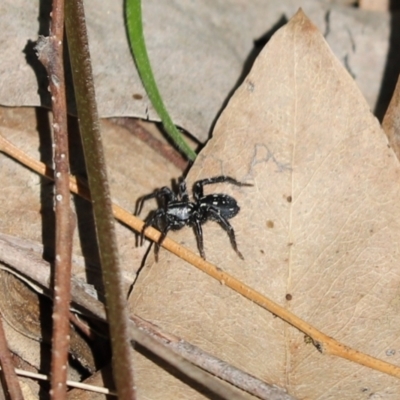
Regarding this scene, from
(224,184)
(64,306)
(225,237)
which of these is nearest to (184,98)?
(224,184)

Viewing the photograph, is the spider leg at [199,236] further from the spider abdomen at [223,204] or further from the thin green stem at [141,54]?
the thin green stem at [141,54]

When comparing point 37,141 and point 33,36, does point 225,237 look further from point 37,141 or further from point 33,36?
point 33,36

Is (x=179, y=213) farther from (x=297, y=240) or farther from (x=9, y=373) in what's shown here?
(x=9, y=373)

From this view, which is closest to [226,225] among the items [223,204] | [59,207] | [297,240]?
[223,204]

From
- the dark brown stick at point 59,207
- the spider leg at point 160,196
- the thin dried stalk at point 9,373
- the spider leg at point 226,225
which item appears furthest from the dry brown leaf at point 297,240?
the thin dried stalk at point 9,373

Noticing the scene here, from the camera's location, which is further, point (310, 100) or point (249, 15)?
point (249, 15)

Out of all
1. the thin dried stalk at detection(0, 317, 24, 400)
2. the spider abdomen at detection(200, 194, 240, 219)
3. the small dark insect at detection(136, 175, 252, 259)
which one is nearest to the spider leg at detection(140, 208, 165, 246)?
the small dark insect at detection(136, 175, 252, 259)
